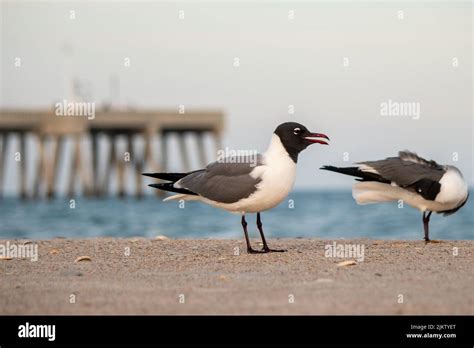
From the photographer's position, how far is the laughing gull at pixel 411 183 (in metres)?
10.9

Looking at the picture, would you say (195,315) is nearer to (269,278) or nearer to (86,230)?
(269,278)

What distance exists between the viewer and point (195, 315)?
6.48 m

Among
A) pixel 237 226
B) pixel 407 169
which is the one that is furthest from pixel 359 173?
pixel 237 226

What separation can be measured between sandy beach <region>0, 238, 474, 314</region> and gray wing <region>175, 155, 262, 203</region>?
0.68 meters

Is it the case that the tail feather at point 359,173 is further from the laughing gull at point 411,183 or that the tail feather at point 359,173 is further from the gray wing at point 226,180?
the gray wing at point 226,180

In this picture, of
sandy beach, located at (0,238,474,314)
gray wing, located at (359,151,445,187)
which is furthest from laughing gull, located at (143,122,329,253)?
gray wing, located at (359,151,445,187)

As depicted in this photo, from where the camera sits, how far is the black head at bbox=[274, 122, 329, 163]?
10023 millimetres

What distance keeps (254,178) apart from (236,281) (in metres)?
2.07

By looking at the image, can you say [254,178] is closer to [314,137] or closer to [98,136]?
[314,137]

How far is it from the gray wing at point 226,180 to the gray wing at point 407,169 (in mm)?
1930

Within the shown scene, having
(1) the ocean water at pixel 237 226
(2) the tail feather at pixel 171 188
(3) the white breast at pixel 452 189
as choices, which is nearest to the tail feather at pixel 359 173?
(3) the white breast at pixel 452 189

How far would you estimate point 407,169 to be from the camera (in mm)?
11164
